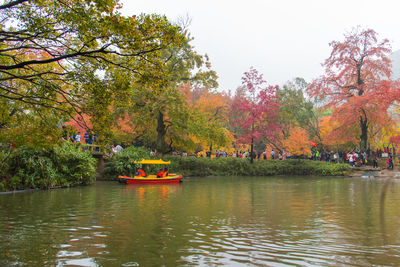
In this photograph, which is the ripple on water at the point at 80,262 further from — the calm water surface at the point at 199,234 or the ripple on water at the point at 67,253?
the ripple on water at the point at 67,253

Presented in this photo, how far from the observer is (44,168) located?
812 inches

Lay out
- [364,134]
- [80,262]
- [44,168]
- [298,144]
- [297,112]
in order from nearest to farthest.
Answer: [80,262] < [44,168] < [364,134] < [298,144] < [297,112]

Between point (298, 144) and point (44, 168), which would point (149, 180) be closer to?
point (44, 168)

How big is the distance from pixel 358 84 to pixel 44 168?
34006 mm

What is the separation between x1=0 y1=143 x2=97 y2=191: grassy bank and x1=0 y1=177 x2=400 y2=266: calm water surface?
5509mm

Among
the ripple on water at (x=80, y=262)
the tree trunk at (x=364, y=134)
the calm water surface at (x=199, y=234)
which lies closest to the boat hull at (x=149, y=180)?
the calm water surface at (x=199, y=234)

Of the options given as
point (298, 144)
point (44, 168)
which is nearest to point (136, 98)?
point (44, 168)

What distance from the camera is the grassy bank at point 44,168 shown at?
19000 mm

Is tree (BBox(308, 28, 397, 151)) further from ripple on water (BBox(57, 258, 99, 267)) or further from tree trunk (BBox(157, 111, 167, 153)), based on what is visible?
ripple on water (BBox(57, 258, 99, 267))

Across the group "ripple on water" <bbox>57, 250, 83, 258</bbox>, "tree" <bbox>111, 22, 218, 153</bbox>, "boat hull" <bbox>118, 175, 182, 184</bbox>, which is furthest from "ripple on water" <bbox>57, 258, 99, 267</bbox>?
"tree" <bbox>111, 22, 218, 153</bbox>

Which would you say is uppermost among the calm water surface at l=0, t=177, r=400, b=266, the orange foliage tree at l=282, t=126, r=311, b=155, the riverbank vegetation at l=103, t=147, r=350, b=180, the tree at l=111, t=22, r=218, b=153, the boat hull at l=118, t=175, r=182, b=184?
the tree at l=111, t=22, r=218, b=153

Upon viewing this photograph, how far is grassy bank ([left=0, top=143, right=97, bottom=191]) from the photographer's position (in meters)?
19.0

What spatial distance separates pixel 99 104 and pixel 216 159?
27.2 meters

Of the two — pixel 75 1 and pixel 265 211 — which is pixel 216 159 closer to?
pixel 265 211
